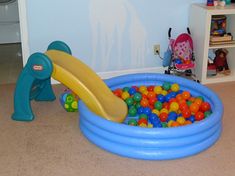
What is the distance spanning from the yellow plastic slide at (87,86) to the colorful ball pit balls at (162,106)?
0.13 m

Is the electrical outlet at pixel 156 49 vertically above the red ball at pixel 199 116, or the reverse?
the electrical outlet at pixel 156 49

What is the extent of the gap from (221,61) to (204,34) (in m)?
0.42

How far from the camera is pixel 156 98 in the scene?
2.96 metres

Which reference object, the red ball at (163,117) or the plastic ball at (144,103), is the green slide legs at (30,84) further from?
the red ball at (163,117)

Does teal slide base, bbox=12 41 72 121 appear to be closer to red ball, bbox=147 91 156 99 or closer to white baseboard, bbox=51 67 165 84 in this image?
white baseboard, bbox=51 67 165 84

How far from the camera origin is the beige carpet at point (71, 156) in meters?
2.20

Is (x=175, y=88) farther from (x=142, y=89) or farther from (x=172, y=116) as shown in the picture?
(x=172, y=116)

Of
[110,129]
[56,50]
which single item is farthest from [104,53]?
[110,129]

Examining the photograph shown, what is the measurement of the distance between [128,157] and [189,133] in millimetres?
393

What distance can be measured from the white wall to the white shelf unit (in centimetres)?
17

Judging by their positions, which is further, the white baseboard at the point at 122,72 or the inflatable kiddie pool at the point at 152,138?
the white baseboard at the point at 122,72

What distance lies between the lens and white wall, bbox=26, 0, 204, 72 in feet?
11.0

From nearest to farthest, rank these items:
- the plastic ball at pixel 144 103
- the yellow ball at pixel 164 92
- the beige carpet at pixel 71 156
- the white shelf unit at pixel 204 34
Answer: the beige carpet at pixel 71 156, the plastic ball at pixel 144 103, the yellow ball at pixel 164 92, the white shelf unit at pixel 204 34

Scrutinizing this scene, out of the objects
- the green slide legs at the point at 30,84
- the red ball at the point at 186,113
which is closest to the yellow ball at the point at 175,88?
the red ball at the point at 186,113
